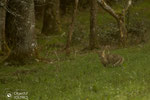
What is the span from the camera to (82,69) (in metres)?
17.1

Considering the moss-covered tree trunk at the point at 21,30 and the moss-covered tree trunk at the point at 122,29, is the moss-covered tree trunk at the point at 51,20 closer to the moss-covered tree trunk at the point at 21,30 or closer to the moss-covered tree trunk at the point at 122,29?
the moss-covered tree trunk at the point at 122,29

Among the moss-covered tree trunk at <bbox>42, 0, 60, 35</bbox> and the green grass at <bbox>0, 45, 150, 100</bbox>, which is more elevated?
the moss-covered tree trunk at <bbox>42, 0, 60, 35</bbox>

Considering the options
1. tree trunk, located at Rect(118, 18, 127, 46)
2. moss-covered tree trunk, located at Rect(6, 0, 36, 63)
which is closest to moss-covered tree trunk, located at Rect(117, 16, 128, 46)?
tree trunk, located at Rect(118, 18, 127, 46)

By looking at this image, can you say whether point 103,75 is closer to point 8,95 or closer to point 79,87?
point 79,87

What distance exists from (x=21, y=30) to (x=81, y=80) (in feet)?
21.2

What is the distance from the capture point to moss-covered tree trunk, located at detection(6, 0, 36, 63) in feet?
64.3

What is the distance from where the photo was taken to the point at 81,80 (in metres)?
14.5

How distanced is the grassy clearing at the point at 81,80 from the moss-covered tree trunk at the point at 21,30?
85 cm

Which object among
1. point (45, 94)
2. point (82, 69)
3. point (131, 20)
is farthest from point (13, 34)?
point (131, 20)

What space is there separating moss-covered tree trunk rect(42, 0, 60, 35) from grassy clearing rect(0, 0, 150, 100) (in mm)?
10070

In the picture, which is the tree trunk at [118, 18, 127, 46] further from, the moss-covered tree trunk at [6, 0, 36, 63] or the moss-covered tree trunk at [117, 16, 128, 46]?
the moss-covered tree trunk at [6, 0, 36, 63]

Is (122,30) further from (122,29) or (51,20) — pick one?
(51,20)

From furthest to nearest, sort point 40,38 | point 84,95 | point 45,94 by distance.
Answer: point 40,38
point 45,94
point 84,95

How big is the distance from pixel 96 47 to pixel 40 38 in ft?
18.1
